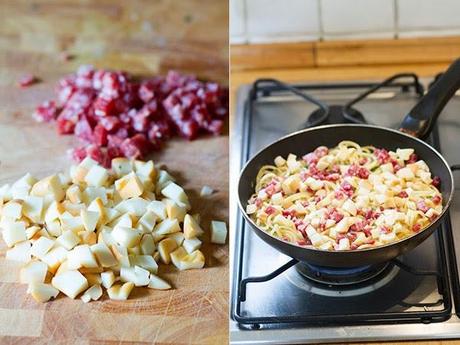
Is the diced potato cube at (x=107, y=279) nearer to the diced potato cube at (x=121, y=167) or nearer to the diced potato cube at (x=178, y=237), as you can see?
the diced potato cube at (x=178, y=237)

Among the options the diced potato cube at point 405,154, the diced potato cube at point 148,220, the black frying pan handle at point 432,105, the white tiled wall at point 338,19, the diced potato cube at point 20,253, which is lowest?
the diced potato cube at point 20,253

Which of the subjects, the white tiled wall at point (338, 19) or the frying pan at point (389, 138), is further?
the white tiled wall at point (338, 19)

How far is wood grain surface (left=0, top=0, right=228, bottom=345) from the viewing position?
1.18 metres

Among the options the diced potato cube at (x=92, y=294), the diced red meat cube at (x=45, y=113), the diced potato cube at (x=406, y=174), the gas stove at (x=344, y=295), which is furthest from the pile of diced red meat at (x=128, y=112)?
the diced potato cube at (x=406, y=174)

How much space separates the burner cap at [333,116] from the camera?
4.82ft

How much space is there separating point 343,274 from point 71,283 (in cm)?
40

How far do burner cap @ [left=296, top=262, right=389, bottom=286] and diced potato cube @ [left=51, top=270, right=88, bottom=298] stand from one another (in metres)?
0.33

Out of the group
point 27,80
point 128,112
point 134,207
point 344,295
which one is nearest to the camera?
point 344,295

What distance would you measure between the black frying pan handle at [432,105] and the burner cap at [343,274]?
0.95ft

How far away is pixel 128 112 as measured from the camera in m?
1.60

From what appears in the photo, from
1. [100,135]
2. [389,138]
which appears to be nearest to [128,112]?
[100,135]

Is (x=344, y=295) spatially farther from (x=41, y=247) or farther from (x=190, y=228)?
(x=41, y=247)

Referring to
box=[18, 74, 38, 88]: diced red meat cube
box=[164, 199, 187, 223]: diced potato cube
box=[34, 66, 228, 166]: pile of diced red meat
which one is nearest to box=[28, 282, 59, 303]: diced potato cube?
box=[164, 199, 187, 223]: diced potato cube

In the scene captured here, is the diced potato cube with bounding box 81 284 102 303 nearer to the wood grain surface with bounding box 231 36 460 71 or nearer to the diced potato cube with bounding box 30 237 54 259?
the diced potato cube with bounding box 30 237 54 259
